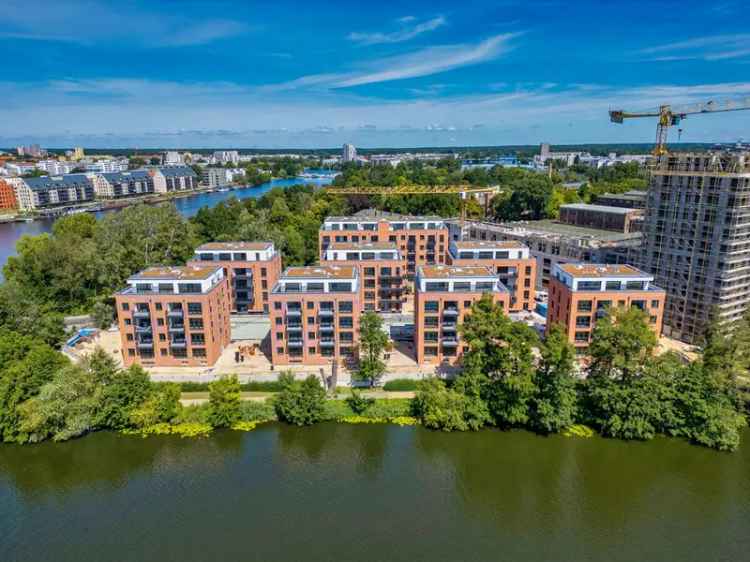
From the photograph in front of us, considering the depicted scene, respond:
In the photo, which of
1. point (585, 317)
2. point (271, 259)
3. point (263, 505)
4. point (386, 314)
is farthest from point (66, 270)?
point (585, 317)

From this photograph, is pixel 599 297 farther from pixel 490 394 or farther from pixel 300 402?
pixel 300 402

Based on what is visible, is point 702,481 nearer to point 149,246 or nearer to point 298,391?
point 298,391

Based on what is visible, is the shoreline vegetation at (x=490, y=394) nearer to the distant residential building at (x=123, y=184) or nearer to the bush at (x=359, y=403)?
the bush at (x=359, y=403)

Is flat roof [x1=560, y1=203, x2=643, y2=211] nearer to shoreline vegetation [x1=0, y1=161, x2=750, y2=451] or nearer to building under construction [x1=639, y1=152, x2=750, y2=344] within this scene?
building under construction [x1=639, y1=152, x2=750, y2=344]

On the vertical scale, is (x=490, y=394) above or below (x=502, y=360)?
below

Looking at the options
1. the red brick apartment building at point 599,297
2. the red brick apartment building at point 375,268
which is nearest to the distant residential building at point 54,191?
the red brick apartment building at point 375,268

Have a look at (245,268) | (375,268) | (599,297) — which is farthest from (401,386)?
(245,268)

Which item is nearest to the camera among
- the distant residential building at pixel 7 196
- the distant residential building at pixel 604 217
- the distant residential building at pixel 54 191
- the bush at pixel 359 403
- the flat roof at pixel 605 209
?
the bush at pixel 359 403
